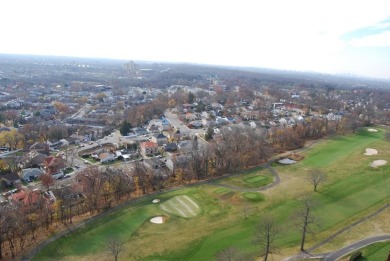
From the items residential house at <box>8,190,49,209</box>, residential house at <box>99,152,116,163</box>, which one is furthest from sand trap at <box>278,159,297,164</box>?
residential house at <box>8,190,49,209</box>

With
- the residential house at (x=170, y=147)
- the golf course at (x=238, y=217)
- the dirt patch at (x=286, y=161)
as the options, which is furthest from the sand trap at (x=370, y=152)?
the residential house at (x=170, y=147)

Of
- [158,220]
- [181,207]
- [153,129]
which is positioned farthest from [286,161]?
[153,129]

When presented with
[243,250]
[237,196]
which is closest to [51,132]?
[237,196]

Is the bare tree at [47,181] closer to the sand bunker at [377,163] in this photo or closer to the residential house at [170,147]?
the residential house at [170,147]

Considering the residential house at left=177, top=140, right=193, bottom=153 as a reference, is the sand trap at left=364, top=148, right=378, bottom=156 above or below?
above

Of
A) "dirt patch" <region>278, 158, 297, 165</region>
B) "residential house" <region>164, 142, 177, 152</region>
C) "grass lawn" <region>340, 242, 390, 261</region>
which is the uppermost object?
"grass lawn" <region>340, 242, 390, 261</region>

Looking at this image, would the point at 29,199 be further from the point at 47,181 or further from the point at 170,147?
the point at 170,147

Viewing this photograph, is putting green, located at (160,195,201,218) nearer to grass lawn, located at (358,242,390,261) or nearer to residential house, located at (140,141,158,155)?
grass lawn, located at (358,242,390,261)

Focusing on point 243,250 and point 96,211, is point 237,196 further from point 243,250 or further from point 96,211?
point 96,211
